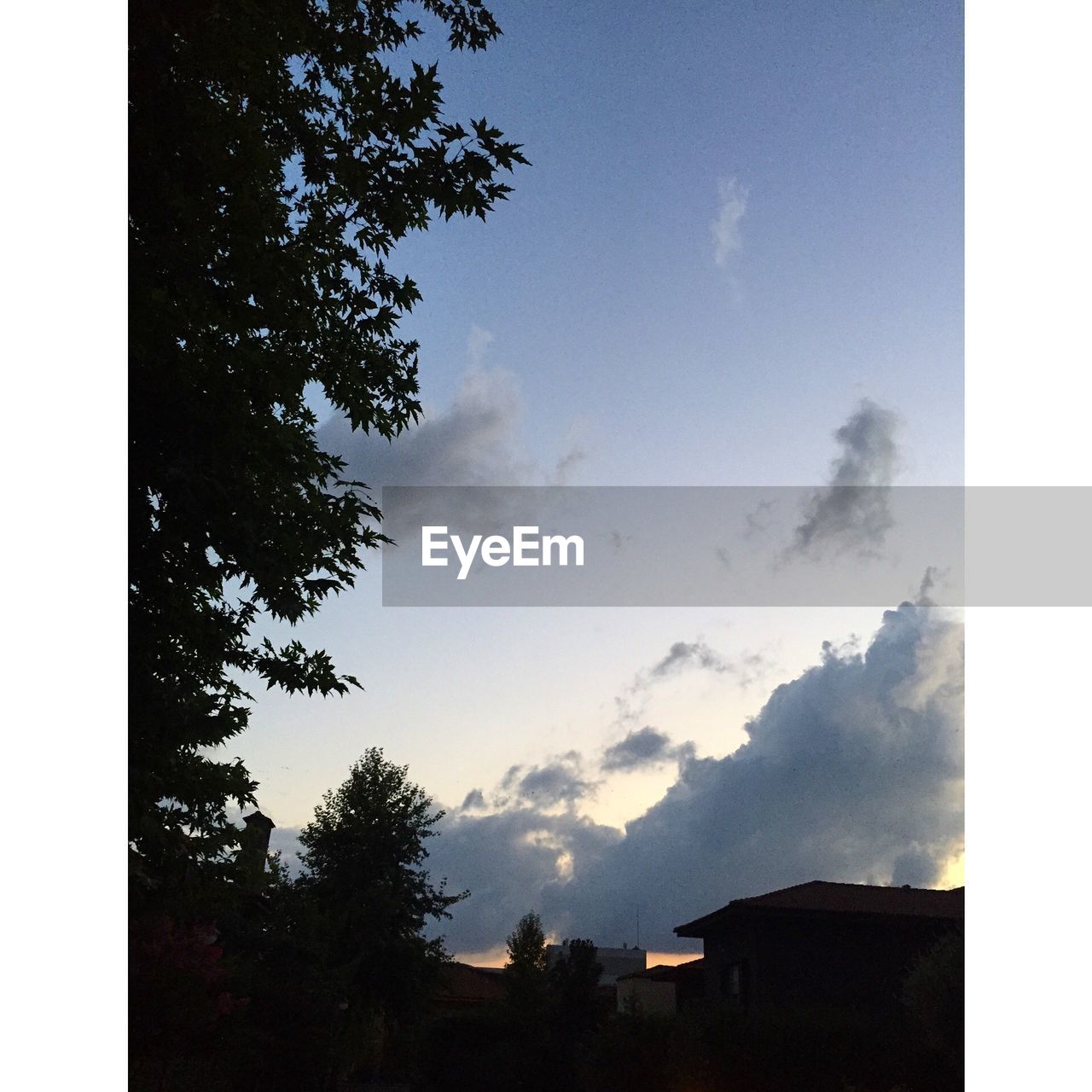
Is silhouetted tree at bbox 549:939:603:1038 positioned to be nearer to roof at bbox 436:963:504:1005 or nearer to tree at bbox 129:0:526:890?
roof at bbox 436:963:504:1005

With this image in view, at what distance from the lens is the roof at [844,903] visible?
28734mm

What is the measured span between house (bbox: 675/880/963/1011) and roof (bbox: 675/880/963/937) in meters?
0.05

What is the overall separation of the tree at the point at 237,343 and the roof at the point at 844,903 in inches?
875

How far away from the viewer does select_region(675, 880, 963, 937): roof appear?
28.7 m

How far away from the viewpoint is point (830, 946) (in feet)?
94.0

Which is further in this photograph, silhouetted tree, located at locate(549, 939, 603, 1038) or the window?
the window

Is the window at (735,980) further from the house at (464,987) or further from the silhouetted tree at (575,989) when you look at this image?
the house at (464,987)

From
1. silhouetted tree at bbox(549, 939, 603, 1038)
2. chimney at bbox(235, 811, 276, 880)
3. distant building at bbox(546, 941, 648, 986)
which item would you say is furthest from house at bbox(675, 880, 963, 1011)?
distant building at bbox(546, 941, 648, 986)

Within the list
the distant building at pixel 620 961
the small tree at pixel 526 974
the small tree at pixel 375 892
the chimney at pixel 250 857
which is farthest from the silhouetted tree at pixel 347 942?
the distant building at pixel 620 961

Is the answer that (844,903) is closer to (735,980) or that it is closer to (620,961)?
(735,980)

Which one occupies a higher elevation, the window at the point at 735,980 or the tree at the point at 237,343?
the tree at the point at 237,343

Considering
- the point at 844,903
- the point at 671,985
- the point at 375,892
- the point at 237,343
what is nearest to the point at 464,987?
the point at 671,985
